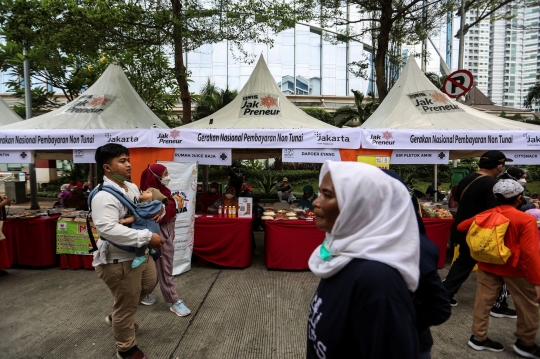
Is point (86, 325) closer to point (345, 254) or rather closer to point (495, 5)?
point (345, 254)

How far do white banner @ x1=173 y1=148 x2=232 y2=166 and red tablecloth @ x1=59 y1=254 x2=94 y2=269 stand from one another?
7.86 ft

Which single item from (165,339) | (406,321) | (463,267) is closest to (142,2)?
(165,339)

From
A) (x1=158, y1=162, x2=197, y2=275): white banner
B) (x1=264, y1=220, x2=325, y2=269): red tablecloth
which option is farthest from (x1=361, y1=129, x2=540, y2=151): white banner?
(x1=158, y1=162, x2=197, y2=275): white banner

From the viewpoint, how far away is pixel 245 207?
618cm

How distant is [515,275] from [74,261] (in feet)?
21.3

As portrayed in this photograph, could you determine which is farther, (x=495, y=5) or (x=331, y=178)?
(x=495, y=5)

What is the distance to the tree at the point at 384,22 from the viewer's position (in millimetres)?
9610

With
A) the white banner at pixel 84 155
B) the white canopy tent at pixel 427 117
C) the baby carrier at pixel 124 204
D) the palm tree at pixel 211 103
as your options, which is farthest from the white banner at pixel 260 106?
the palm tree at pixel 211 103

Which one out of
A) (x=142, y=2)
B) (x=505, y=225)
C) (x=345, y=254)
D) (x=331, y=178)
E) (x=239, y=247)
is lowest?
(x=239, y=247)

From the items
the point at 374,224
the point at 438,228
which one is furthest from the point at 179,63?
the point at 374,224

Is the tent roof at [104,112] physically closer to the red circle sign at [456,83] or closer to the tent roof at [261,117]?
the tent roof at [261,117]

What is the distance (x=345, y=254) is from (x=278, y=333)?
10.0 feet

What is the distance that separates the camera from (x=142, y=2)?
946 cm

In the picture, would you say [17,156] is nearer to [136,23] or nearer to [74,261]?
[74,261]
